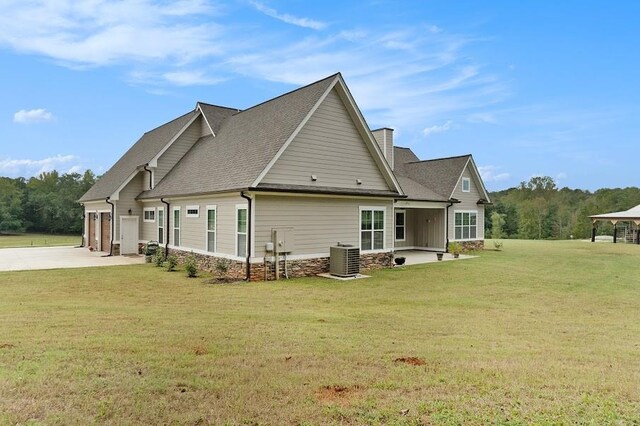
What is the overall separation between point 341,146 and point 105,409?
1255cm

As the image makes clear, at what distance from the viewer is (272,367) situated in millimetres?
4812

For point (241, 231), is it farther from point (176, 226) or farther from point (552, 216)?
point (552, 216)

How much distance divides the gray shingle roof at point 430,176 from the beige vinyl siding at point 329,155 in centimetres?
656

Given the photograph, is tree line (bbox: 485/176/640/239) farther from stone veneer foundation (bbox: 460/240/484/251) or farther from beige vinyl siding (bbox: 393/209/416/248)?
beige vinyl siding (bbox: 393/209/416/248)

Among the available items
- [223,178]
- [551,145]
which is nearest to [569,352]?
[223,178]

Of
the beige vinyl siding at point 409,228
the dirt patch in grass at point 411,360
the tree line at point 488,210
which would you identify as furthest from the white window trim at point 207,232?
the tree line at point 488,210

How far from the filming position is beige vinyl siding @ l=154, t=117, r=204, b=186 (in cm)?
2038

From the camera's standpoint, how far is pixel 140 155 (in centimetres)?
2333

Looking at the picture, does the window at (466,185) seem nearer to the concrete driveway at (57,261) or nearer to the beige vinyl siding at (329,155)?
the beige vinyl siding at (329,155)

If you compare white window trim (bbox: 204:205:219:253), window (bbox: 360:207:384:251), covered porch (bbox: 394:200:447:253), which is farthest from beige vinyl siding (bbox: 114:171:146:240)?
covered porch (bbox: 394:200:447:253)

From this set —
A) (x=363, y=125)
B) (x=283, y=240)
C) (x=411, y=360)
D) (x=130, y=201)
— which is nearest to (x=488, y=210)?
(x=363, y=125)

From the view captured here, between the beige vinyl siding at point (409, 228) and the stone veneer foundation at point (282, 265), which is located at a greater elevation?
the beige vinyl siding at point (409, 228)

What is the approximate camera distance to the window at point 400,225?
23.9 metres

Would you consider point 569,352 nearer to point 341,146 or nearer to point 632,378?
point 632,378
